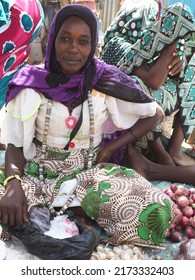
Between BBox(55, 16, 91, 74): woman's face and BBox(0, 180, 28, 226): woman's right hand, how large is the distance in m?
0.73

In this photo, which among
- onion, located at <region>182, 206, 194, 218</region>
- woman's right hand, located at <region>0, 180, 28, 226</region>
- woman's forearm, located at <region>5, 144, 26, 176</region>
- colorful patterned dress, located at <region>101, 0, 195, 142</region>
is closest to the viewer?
woman's right hand, located at <region>0, 180, 28, 226</region>

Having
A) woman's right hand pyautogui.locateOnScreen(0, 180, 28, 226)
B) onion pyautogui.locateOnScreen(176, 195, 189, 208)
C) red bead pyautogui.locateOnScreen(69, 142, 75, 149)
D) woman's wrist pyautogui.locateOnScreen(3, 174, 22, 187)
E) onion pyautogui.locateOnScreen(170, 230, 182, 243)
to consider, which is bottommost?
onion pyautogui.locateOnScreen(170, 230, 182, 243)

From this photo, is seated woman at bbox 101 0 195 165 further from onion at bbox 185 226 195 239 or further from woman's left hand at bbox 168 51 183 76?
onion at bbox 185 226 195 239

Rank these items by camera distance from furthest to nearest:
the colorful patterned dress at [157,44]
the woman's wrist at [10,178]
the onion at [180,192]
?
the colorful patterned dress at [157,44] < the onion at [180,192] < the woman's wrist at [10,178]

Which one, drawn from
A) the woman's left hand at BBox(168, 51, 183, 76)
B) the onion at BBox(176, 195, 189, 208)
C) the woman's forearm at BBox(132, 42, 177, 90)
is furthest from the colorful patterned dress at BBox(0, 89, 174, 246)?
the woman's left hand at BBox(168, 51, 183, 76)

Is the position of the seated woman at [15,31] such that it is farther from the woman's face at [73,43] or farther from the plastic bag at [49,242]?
the plastic bag at [49,242]

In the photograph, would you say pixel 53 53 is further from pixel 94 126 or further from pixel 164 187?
pixel 164 187

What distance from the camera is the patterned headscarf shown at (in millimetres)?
2301

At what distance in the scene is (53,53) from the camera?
2.42 m

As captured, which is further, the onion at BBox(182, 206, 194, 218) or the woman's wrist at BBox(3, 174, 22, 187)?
the onion at BBox(182, 206, 194, 218)

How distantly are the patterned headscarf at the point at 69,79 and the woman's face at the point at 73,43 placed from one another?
34 mm

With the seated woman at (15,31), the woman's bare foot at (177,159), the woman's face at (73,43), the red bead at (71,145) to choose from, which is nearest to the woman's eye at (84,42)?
the woman's face at (73,43)

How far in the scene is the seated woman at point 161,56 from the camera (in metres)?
2.99

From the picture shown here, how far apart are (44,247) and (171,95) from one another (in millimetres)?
1600
